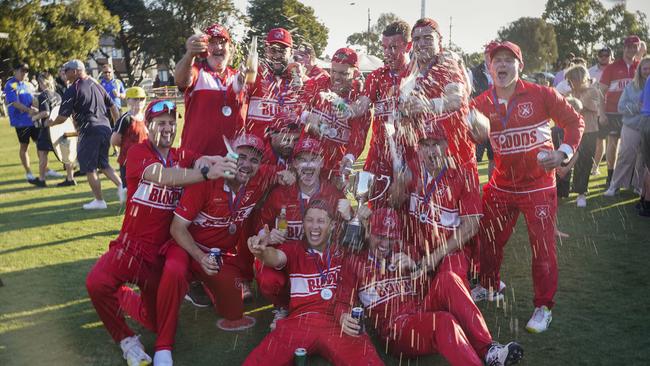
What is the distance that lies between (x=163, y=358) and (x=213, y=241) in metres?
1.04

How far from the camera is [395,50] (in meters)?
5.10

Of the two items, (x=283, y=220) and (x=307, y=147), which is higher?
(x=307, y=147)

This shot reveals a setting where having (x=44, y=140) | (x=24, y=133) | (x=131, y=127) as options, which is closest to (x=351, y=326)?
(x=131, y=127)

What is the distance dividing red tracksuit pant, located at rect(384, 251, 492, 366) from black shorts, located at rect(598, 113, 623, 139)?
6937mm

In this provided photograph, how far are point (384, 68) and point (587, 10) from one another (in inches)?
132

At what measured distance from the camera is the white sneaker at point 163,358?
3699mm

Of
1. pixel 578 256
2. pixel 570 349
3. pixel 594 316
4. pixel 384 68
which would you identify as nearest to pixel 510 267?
pixel 578 256

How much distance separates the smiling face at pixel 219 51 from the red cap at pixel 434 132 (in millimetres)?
2082

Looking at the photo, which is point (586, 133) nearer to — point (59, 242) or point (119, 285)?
point (119, 285)

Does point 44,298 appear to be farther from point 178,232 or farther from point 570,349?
point 570,349

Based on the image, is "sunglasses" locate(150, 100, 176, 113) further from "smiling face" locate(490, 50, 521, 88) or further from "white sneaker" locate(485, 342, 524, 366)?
"white sneaker" locate(485, 342, 524, 366)

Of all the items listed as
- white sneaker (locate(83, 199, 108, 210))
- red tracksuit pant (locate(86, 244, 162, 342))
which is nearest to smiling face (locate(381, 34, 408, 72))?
red tracksuit pant (locate(86, 244, 162, 342))

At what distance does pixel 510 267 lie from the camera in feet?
18.8

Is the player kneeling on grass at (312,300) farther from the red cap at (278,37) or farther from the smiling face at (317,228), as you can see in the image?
the red cap at (278,37)
